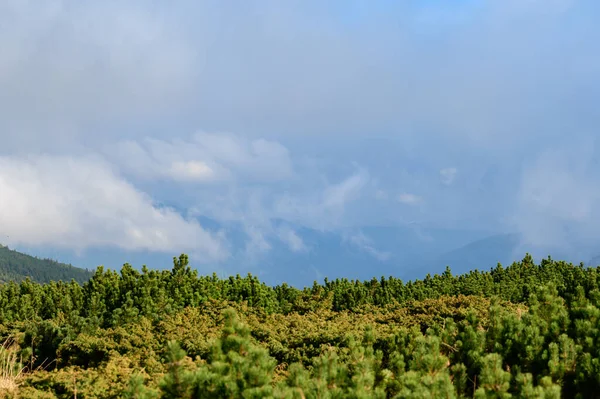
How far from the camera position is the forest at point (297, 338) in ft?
14.6

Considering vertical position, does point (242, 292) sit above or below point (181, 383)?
above

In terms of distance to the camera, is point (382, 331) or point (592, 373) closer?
point (592, 373)

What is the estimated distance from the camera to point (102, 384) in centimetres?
630

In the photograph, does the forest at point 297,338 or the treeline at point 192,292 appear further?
the treeline at point 192,292

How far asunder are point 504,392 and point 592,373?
43.5 inches

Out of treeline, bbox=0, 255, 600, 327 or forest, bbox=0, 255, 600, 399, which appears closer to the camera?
forest, bbox=0, 255, 600, 399

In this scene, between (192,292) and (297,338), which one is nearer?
(297,338)

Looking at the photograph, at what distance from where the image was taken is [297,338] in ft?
29.1

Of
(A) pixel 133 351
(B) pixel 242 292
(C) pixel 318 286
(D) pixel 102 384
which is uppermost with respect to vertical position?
(C) pixel 318 286

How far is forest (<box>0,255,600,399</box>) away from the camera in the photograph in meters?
4.46

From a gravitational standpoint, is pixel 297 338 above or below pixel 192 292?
below

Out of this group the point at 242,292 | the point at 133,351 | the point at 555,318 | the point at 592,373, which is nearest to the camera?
the point at 592,373

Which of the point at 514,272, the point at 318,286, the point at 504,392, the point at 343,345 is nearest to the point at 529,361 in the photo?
the point at 504,392

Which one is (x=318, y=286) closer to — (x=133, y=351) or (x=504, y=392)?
(x=133, y=351)
